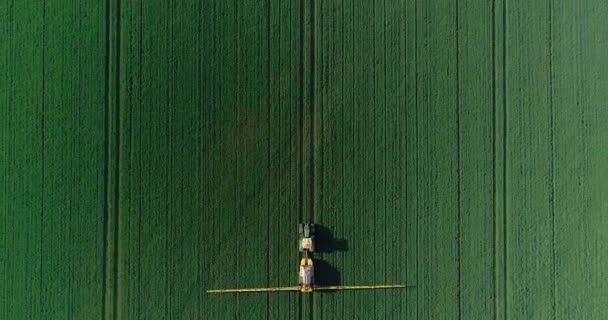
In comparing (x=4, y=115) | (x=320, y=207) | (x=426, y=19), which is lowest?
(x=320, y=207)

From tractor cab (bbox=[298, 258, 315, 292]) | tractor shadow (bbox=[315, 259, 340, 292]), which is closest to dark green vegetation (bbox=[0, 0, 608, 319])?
tractor shadow (bbox=[315, 259, 340, 292])

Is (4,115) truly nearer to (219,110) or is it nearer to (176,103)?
(176,103)

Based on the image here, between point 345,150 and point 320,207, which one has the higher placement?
point 345,150

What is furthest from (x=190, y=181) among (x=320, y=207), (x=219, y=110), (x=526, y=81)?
(x=526, y=81)

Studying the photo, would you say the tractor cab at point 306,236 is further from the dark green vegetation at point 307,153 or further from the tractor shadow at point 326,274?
the tractor shadow at point 326,274

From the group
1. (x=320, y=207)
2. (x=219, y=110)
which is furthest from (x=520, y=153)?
(x=219, y=110)

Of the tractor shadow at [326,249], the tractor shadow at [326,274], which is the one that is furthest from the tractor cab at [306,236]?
the tractor shadow at [326,274]

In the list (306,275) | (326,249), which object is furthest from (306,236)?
(306,275)

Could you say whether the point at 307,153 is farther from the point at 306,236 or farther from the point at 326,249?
the point at 326,249
